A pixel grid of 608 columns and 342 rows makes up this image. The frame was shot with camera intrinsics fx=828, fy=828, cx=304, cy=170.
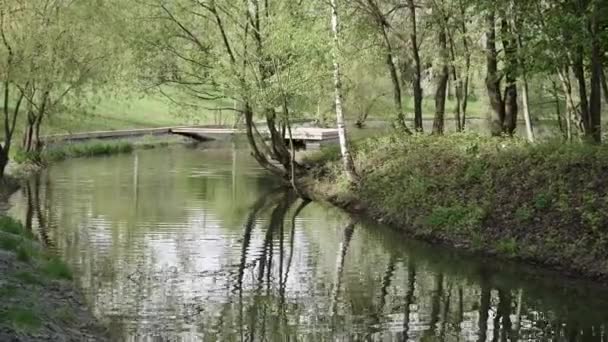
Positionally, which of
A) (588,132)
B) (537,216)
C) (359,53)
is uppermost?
(359,53)

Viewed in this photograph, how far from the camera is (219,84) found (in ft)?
97.1

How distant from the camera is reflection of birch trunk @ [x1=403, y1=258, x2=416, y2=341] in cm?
1320

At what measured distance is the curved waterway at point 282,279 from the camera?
519 inches

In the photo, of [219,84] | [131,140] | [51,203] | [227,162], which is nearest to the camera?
[51,203]

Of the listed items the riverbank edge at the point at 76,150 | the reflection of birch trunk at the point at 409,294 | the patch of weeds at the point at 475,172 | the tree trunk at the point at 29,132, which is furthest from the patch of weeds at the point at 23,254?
the tree trunk at the point at 29,132

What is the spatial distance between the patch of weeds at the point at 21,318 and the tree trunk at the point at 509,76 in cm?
1680

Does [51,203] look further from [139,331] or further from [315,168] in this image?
[139,331]

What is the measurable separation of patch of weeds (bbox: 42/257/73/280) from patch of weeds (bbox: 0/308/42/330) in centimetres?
380

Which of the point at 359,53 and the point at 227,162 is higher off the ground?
the point at 359,53

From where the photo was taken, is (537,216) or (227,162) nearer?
(537,216)

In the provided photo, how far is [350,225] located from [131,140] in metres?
34.4

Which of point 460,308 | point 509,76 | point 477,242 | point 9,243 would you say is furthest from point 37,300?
point 509,76

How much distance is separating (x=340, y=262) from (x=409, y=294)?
343cm

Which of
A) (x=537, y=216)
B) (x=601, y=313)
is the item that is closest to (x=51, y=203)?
(x=537, y=216)
